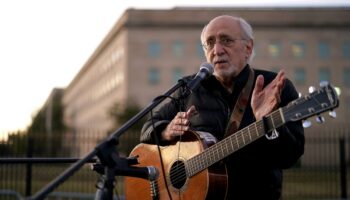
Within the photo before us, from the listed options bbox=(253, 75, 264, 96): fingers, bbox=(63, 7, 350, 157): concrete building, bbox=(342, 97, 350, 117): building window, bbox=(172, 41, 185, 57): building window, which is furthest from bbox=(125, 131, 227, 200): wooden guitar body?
bbox=(342, 97, 350, 117): building window

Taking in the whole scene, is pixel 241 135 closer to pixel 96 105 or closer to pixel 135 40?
pixel 135 40

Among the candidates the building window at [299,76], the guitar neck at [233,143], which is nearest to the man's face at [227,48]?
the guitar neck at [233,143]

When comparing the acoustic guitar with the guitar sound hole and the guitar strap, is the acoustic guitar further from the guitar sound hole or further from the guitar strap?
the guitar strap

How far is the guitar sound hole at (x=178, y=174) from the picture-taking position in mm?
4180

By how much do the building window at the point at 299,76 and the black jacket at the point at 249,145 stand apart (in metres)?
53.8

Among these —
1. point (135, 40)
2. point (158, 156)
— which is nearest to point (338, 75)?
point (135, 40)

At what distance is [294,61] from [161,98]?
2188 inches

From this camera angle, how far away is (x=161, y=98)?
A: 11.8ft

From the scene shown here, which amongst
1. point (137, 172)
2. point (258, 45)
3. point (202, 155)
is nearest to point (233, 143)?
point (202, 155)

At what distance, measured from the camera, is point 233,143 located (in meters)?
3.78

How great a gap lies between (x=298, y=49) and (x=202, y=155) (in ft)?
182

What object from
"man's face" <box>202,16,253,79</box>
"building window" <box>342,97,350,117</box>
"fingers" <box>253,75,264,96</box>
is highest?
"building window" <box>342,97,350,117</box>

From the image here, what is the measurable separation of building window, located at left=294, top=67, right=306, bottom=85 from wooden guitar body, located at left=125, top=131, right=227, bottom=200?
53.7 meters

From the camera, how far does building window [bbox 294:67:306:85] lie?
57094mm
